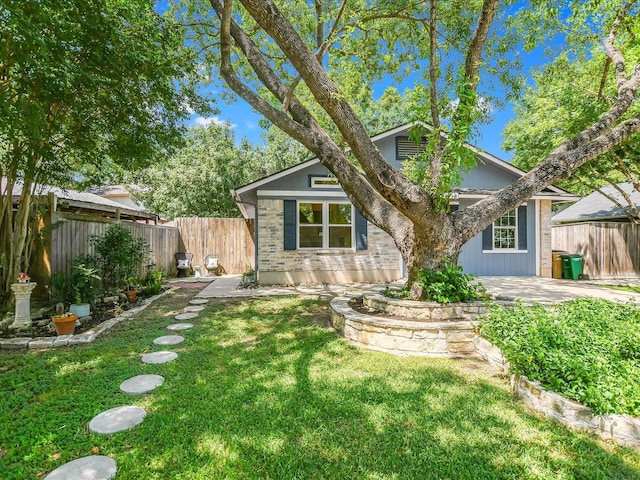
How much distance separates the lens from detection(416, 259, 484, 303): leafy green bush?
15.1 feet

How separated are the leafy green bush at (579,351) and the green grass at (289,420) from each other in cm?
32

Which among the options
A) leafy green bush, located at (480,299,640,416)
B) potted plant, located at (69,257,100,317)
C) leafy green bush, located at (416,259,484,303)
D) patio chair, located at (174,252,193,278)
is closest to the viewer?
leafy green bush, located at (480,299,640,416)

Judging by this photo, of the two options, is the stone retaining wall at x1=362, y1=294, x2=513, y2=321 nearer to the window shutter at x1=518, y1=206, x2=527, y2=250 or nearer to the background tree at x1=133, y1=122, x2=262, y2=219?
the window shutter at x1=518, y1=206, x2=527, y2=250

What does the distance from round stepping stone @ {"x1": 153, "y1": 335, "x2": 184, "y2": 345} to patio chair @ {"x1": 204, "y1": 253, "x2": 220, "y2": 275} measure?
28.0 ft

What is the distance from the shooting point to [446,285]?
→ 4.65m

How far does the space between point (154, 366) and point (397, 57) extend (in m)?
8.37

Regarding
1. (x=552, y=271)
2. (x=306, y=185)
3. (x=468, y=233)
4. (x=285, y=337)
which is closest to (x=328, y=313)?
(x=285, y=337)

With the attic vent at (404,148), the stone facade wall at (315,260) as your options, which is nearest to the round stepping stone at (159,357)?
the stone facade wall at (315,260)

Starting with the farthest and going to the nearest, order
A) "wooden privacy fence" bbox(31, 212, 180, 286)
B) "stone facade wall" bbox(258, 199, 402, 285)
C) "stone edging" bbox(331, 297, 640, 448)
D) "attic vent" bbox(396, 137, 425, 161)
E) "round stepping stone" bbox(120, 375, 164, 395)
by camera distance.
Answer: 1. "attic vent" bbox(396, 137, 425, 161)
2. "stone facade wall" bbox(258, 199, 402, 285)
3. "wooden privacy fence" bbox(31, 212, 180, 286)
4. "round stepping stone" bbox(120, 375, 164, 395)
5. "stone edging" bbox(331, 297, 640, 448)

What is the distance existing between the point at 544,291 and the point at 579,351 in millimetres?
5649

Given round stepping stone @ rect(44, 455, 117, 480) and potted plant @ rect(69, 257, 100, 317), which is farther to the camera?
potted plant @ rect(69, 257, 100, 317)

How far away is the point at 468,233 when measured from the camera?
4863 millimetres

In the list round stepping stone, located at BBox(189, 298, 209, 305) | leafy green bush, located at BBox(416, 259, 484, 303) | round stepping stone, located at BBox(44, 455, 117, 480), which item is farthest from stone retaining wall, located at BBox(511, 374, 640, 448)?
round stepping stone, located at BBox(189, 298, 209, 305)

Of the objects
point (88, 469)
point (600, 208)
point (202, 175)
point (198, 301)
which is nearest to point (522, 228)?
point (600, 208)
